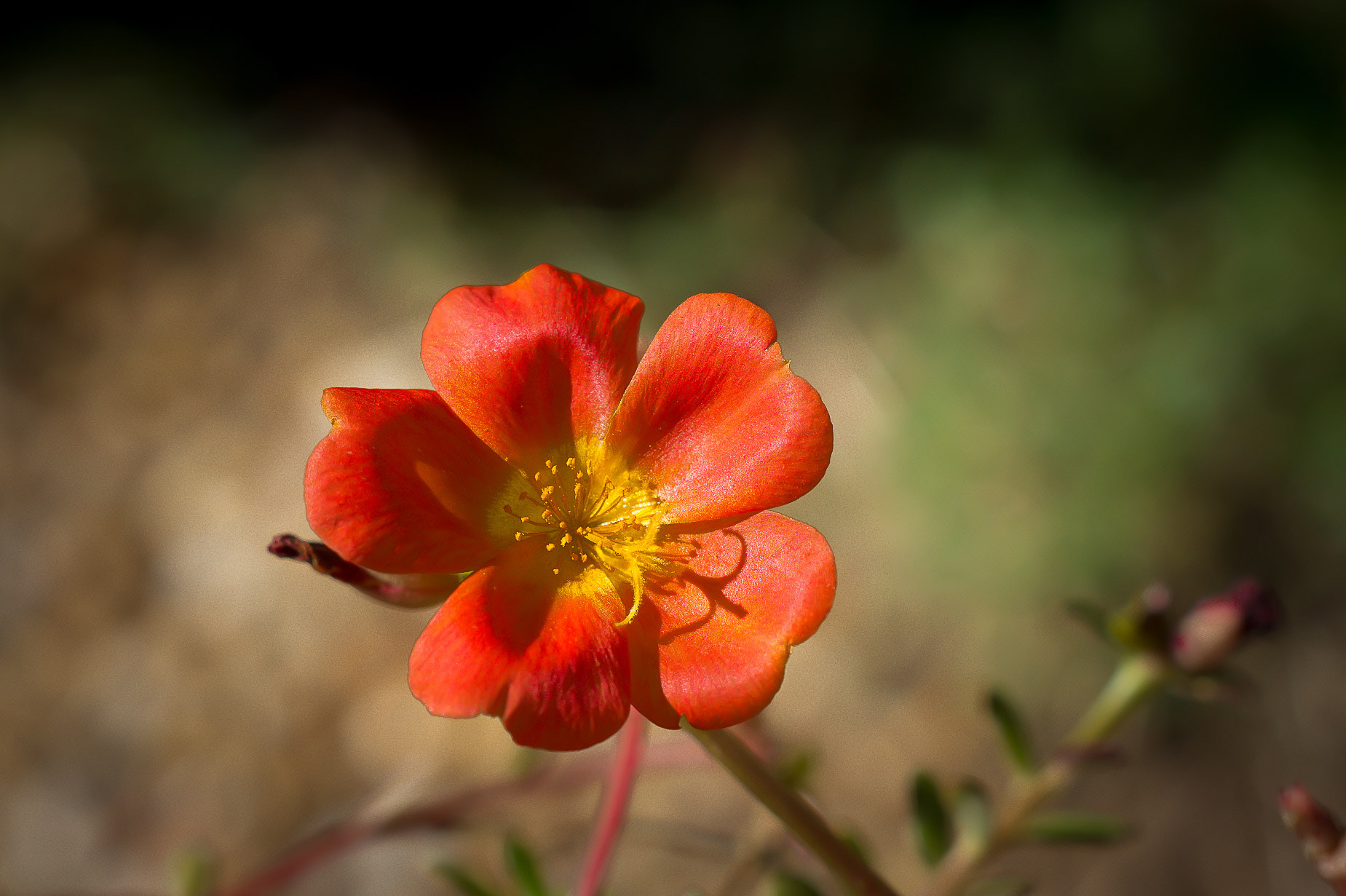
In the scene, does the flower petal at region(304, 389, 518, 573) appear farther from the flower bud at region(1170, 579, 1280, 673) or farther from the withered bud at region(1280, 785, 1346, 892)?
the flower bud at region(1170, 579, 1280, 673)

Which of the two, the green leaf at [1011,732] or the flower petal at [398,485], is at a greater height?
the flower petal at [398,485]

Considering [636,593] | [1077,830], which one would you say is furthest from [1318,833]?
[636,593]

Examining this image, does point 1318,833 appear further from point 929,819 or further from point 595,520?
point 595,520

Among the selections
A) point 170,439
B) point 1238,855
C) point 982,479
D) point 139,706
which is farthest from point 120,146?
point 1238,855

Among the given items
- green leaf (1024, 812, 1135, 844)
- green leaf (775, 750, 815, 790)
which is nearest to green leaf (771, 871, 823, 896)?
green leaf (775, 750, 815, 790)

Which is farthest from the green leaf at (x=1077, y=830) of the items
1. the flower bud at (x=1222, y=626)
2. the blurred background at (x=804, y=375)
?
the blurred background at (x=804, y=375)

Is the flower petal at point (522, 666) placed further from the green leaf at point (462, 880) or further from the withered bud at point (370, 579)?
the green leaf at point (462, 880)
